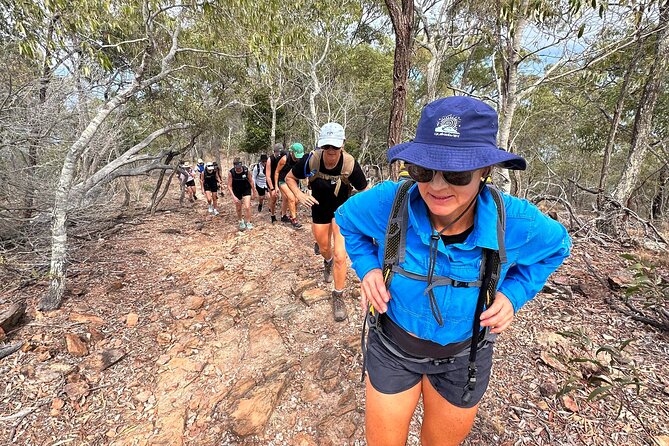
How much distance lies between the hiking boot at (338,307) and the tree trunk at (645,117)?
512 cm

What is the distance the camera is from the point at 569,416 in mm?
2148

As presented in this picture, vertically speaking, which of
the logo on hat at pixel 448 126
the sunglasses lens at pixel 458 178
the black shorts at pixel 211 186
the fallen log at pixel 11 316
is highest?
the logo on hat at pixel 448 126

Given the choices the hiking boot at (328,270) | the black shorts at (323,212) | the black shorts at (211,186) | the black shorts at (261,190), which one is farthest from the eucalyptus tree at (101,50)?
the hiking boot at (328,270)

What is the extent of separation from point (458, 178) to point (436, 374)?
0.93m

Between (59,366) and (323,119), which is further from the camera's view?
(323,119)

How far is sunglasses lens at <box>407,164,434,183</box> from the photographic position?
109cm

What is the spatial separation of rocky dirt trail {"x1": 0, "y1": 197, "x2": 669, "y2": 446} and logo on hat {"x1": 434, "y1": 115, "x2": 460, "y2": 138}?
82.1 inches

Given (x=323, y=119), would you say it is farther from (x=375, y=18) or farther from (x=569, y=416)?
(x=569, y=416)

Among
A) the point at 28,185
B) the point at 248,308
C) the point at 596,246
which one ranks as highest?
the point at 28,185

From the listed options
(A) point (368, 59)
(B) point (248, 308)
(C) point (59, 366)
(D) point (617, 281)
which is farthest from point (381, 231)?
(A) point (368, 59)

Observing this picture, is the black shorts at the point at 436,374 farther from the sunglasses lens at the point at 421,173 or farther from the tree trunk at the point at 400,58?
the tree trunk at the point at 400,58

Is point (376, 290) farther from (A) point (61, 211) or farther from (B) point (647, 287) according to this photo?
(A) point (61, 211)

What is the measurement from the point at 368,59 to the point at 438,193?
17.3 m

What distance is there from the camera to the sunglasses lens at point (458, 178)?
1051 mm
